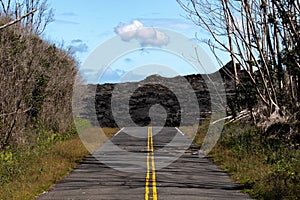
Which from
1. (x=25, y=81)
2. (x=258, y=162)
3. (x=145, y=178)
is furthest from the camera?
(x=25, y=81)

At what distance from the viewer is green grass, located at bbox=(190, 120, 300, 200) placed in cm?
1691

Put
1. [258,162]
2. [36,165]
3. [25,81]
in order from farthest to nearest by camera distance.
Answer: [25,81]
[258,162]
[36,165]

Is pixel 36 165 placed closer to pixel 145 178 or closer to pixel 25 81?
pixel 145 178

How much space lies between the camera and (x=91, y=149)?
34.9 m

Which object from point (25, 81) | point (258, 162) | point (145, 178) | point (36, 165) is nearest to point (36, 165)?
point (36, 165)

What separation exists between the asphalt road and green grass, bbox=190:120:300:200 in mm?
548

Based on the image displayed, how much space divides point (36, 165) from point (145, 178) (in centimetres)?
465

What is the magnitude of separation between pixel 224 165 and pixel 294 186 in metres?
10.0

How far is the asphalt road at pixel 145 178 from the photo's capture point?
679 inches

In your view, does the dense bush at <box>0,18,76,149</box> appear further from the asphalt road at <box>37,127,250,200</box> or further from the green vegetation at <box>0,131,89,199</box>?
the asphalt road at <box>37,127,250,200</box>

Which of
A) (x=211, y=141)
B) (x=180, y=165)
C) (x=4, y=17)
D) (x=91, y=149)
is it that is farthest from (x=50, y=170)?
(x=211, y=141)

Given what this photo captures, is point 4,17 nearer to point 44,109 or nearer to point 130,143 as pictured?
point 44,109

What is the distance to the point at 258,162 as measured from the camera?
2364 centimetres

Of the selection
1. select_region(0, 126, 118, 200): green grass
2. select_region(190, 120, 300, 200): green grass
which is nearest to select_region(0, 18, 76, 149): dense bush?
select_region(0, 126, 118, 200): green grass
